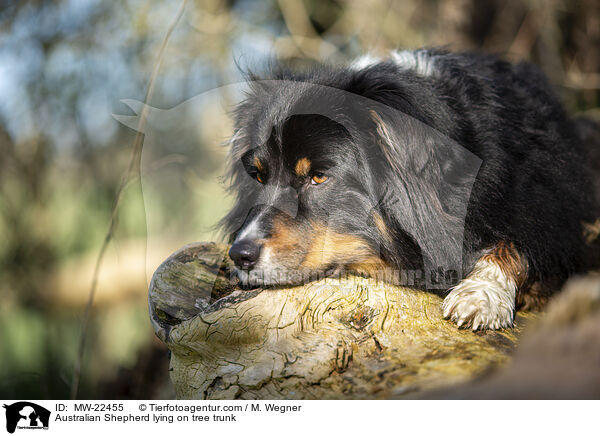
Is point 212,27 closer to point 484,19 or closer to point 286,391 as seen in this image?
point 484,19

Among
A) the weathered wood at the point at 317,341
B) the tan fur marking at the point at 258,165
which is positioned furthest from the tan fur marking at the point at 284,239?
the tan fur marking at the point at 258,165

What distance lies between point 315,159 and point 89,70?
2.70 m

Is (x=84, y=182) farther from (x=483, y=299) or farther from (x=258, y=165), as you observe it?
(x=483, y=299)

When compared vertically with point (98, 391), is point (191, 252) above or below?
above

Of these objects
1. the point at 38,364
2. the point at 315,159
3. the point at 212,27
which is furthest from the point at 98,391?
the point at 212,27

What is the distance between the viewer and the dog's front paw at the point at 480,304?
2150 mm

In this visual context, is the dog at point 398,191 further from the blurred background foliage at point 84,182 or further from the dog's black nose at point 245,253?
the blurred background foliage at point 84,182

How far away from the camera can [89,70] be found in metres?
4.16
